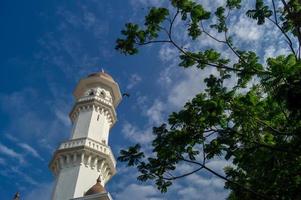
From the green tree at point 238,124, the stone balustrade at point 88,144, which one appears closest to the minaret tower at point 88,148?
the stone balustrade at point 88,144

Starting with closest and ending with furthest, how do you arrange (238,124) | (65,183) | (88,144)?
(238,124)
(65,183)
(88,144)

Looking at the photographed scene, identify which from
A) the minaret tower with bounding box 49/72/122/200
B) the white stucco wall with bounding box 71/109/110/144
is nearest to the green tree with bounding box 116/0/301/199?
the minaret tower with bounding box 49/72/122/200

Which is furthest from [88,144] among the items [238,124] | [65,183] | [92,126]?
[238,124]

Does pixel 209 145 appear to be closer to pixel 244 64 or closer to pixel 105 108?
pixel 244 64

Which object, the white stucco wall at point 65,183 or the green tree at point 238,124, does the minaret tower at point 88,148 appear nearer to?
the white stucco wall at point 65,183

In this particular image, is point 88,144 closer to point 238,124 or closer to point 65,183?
point 65,183

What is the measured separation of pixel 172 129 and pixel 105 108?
2573 cm

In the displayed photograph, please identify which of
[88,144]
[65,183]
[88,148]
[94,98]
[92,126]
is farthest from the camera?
[94,98]

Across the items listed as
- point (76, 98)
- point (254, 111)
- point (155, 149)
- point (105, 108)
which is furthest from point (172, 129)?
point (76, 98)

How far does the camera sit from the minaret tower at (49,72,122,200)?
98.3 ft

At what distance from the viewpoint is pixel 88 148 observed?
3170 centimetres

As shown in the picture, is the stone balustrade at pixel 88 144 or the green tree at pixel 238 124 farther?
the stone balustrade at pixel 88 144

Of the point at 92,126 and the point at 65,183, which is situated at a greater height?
the point at 92,126

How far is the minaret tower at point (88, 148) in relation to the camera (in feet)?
98.3
